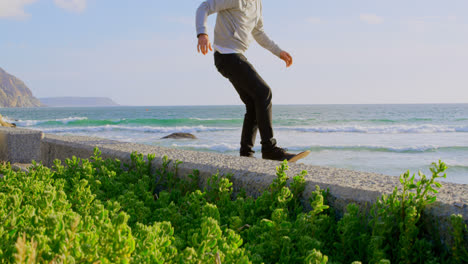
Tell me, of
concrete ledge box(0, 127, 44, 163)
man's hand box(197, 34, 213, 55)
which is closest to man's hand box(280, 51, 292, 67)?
man's hand box(197, 34, 213, 55)

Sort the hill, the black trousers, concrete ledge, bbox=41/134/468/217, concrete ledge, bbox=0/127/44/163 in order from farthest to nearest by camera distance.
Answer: the hill → concrete ledge, bbox=0/127/44/163 → the black trousers → concrete ledge, bbox=41/134/468/217

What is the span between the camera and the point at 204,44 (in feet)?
12.3

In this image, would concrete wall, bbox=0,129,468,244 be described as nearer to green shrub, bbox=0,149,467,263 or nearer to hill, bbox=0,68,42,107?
green shrub, bbox=0,149,467,263

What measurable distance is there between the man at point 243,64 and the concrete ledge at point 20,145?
254 cm

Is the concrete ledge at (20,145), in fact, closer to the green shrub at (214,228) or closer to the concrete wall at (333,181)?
the concrete wall at (333,181)

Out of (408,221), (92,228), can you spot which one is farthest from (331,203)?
(92,228)

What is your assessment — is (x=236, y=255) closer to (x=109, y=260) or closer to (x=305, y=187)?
(x=109, y=260)

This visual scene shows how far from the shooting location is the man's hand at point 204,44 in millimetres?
3719

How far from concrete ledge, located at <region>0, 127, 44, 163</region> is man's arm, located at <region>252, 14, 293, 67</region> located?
2.88 meters

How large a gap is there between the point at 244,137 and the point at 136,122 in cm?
3128

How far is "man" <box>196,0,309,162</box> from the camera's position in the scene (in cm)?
403

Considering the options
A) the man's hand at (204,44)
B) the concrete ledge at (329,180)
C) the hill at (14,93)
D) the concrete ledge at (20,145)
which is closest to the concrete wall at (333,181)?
the concrete ledge at (329,180)

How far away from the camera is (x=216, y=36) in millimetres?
4293

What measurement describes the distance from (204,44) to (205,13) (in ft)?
1.42
